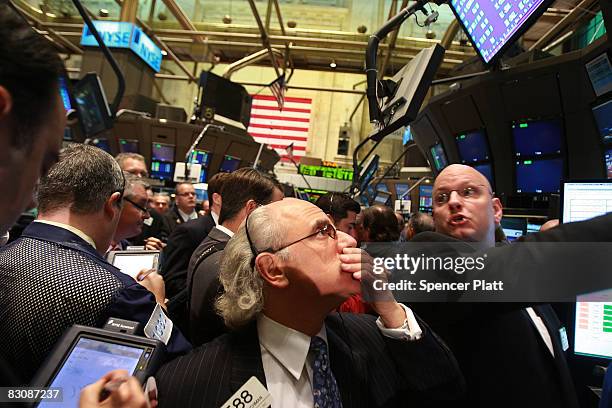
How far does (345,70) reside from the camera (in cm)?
1462

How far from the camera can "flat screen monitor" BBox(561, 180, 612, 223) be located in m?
1.51

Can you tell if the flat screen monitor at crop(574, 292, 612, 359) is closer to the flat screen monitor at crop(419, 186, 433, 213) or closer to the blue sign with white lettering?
the flat screen monitor at crop(419, 186, 433, 213)

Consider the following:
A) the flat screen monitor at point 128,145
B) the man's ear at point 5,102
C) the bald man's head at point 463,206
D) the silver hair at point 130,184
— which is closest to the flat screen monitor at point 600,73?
the bald man's head at point 463,206

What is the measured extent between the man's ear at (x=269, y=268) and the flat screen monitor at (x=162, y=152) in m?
12.2

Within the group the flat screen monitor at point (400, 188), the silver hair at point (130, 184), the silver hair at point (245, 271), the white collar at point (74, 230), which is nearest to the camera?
the silver hair at point (245, 271)

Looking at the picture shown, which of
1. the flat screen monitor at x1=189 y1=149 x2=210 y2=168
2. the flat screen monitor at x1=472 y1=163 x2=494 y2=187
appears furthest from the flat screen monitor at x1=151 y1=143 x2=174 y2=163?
the flat screen monitor at x1=472 y1=163 x2=494 y2=187

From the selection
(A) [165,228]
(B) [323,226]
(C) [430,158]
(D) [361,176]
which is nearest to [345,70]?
(C) [430,158]

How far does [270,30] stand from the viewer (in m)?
14.0

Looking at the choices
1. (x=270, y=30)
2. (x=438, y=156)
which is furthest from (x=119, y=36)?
(x=438, y=156)

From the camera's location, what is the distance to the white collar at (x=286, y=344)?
1358mm

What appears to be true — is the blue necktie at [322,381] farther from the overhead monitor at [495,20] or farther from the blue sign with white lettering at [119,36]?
the blue sign with white lettering at [119,36]

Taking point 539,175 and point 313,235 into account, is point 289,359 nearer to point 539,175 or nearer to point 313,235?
point 313,235

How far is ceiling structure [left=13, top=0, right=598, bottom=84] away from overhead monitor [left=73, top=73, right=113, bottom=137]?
25.5 feet

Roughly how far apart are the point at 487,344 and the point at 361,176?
14.1 ft
